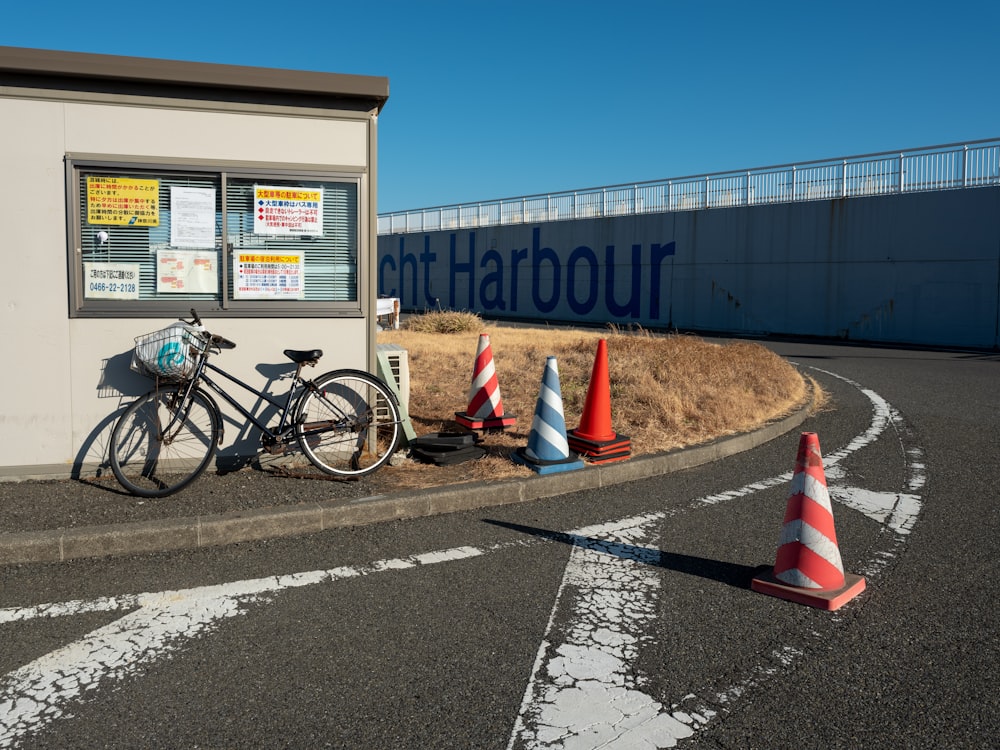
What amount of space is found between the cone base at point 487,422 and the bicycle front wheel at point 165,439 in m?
2.49

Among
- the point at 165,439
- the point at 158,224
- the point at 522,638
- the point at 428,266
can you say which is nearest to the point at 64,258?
the point at 158,224

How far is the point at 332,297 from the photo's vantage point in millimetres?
6359

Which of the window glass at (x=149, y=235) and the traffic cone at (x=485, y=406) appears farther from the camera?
the traffic cone at (x=485, y=406)

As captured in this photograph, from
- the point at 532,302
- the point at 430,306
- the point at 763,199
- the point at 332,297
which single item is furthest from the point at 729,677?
the point at 430,306

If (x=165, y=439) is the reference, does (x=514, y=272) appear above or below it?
above

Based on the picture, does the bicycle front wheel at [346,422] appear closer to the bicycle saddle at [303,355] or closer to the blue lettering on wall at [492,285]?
the bicycle saddle at [303,355]

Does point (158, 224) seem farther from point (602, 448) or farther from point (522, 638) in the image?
point (522, 638)

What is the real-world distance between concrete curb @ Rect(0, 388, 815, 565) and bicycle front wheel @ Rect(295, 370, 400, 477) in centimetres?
80

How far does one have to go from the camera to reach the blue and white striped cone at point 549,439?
623 centimetres

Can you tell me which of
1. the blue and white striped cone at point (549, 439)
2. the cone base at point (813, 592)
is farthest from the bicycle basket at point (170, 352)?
the cone base at point (813, 592)

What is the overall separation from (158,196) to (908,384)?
1089 centimetres

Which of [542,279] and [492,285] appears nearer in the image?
[542,279]

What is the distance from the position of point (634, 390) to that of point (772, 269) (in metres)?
17.7

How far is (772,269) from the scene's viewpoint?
25.3 meters
